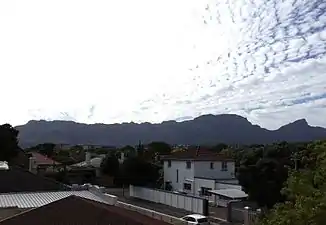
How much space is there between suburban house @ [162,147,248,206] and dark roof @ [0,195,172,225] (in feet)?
88.2

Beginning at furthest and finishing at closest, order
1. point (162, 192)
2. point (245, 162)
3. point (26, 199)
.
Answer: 1. point (162, 192)
2. point (245, 162)
3. point (26, 199)

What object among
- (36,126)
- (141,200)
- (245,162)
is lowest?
(141,200)

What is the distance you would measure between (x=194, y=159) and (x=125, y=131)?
147 m

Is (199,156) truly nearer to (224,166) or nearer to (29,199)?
(224,166)

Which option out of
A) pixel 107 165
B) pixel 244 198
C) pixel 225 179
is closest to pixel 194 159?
pixel 225 179

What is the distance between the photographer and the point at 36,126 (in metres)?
194

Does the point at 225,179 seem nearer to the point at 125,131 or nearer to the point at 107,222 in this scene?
the point at 107,222

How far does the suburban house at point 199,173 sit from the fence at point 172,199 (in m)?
3.91

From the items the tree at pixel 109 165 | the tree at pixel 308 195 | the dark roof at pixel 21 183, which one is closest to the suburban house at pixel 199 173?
the tree at pixel 109 165

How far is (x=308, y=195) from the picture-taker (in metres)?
10.6

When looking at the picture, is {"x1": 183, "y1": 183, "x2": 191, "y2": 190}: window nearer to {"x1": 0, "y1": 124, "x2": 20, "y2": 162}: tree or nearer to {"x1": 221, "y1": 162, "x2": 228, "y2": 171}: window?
{"x1": 221, "y1": 162, "x2": 228, "y2": 171}: window

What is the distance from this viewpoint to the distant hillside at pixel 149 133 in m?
178

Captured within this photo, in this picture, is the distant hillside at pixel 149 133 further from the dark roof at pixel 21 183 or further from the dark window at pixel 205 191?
the dark roof at pixel 21 183

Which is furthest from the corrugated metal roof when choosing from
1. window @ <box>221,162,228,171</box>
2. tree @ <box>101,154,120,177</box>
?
tree @ <box>101,154,120,177</box>
